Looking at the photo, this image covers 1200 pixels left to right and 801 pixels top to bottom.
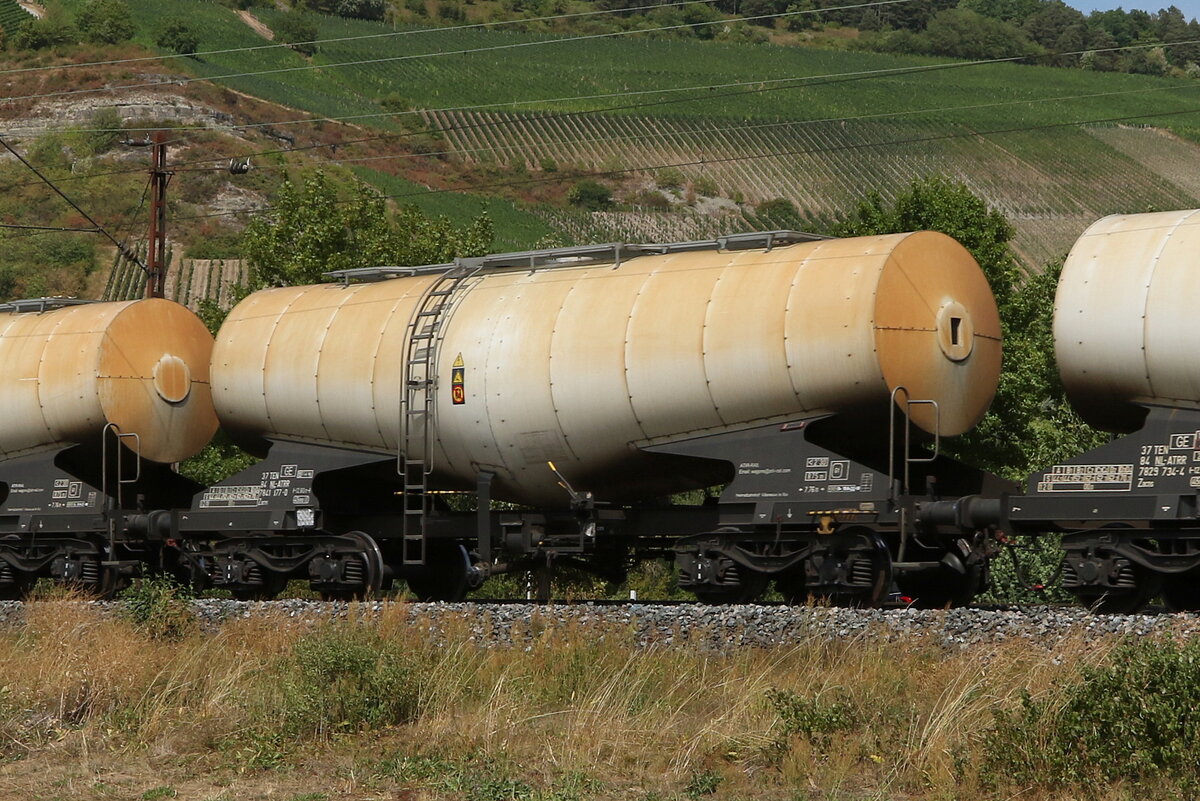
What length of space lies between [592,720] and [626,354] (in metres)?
5.59

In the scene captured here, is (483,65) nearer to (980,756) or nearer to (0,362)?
(0,362)

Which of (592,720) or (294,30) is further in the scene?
(294,30)

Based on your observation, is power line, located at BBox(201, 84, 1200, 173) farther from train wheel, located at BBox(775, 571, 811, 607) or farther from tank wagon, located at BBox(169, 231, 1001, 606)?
train wheel, located at BBox(775, 571, 811, 607)

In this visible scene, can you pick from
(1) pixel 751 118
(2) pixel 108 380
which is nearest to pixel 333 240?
(2) pixel 108 380

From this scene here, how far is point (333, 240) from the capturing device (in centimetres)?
3478

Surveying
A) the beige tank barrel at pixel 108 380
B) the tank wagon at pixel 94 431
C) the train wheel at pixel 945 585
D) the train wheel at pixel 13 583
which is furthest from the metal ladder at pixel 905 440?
the train wheel at pixel 13 583

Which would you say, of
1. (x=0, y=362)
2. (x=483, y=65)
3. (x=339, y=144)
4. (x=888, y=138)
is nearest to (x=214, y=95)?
(x=339, y=144)

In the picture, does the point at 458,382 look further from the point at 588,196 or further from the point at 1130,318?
the point at 588,196

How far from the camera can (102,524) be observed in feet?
66.8

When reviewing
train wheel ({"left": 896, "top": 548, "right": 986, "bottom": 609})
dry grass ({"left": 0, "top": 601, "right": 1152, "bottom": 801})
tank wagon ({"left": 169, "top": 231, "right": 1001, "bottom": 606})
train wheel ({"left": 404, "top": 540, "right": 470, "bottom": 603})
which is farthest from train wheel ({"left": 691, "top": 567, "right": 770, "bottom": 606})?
train wheel ({"left": 404, "top": 540, "right": 470, "bottom": 603})

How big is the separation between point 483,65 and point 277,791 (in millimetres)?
112246

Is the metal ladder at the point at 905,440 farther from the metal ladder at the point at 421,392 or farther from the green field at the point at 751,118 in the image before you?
the green field at the point at 751,118

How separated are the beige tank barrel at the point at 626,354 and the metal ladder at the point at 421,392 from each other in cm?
15

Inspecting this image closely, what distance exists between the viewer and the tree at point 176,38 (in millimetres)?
113562
